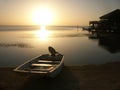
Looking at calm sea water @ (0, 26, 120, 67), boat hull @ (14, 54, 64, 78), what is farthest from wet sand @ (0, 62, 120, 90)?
calm sea water @ (0, 26, 120, 67)

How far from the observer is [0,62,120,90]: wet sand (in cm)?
1145

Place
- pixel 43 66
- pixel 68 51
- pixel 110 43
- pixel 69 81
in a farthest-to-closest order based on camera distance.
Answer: pixel 110 43
pixel 68 51
pixel 43 66
pixel 69 81

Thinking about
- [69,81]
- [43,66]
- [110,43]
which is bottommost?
[110,43]

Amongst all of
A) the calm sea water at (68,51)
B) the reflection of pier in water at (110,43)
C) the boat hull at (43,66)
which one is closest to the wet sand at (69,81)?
the boat hull at (43,66)

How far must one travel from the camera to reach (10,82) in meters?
12.4

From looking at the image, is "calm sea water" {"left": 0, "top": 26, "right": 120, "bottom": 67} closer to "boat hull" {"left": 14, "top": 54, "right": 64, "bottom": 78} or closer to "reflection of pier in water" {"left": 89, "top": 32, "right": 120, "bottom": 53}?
"reflection of pier in water" {"left": 89, "top": 32, "right": 120, "bottom": 53}

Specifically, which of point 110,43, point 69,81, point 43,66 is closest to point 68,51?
point 110,43

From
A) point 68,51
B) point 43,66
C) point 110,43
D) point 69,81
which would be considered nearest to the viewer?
point 69,81

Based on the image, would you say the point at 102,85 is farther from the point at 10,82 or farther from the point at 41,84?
the point at 10,82

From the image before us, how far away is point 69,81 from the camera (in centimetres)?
1266

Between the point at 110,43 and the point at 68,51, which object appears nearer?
the point at 68,51

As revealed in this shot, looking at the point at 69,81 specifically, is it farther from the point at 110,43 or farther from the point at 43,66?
the point at 110,43

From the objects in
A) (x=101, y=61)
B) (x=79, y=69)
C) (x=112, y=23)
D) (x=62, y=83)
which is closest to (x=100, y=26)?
(x=112, y=23)

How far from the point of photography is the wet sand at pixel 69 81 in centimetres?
1145
